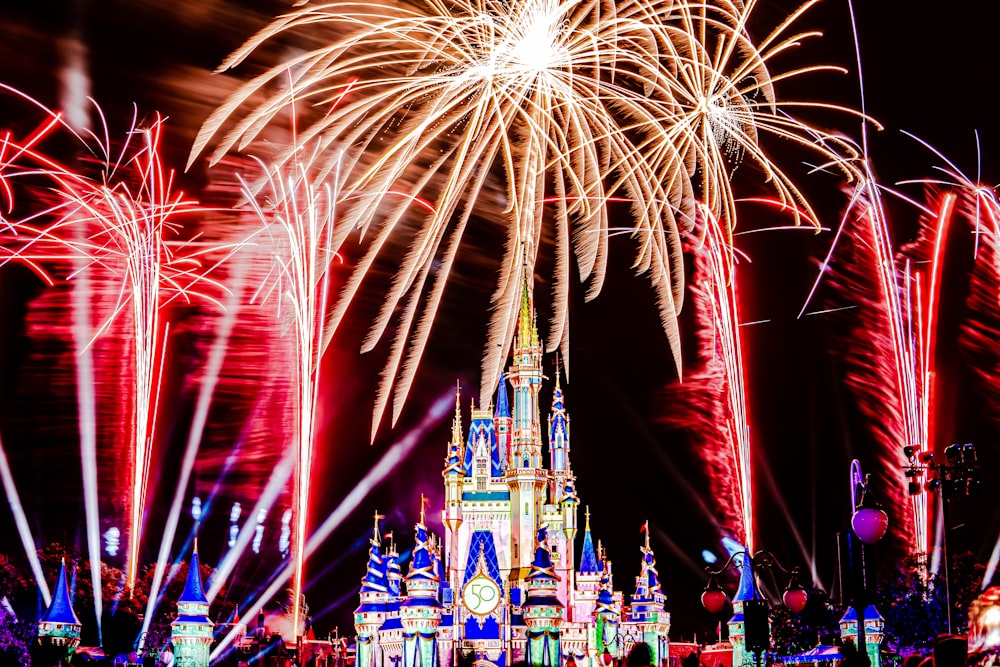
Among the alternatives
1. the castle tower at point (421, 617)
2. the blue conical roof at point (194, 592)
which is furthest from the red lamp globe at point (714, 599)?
the castle tower at point (421, 617)

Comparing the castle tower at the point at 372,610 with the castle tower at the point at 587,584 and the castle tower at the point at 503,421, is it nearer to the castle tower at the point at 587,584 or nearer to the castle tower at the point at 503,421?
the castle tower at the point at 587,584

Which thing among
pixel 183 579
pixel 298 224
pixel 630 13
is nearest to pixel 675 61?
pixel 630 13

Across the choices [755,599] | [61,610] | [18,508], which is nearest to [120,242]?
[61,610]

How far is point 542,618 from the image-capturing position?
53062 mm

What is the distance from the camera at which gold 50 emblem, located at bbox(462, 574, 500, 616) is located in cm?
5709

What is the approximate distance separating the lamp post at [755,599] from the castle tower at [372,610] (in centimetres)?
2669

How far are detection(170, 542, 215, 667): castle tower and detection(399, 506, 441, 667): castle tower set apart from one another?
12178mm

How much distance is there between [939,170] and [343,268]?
15.8m

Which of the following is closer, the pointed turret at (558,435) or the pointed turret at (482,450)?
the pointed turret at (482,450)

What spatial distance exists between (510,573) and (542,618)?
1134 cm

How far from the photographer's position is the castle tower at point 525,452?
212 feet

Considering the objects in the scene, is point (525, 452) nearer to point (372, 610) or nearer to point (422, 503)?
point (422, 503)

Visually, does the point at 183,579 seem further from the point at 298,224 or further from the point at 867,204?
the point at 867,204

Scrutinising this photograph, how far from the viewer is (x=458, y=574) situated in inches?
2514
